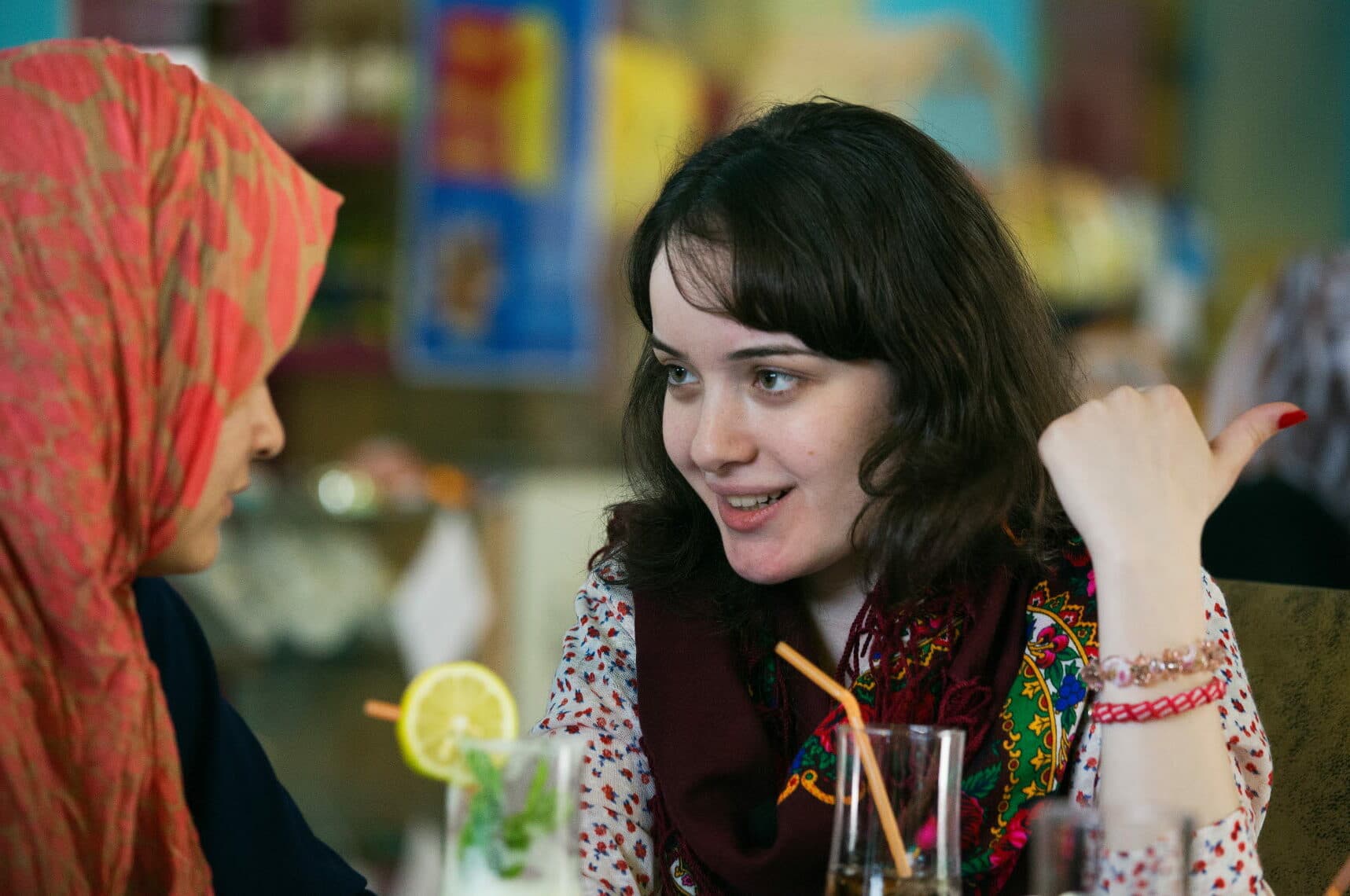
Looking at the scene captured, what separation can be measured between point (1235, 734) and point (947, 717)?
0.24 m

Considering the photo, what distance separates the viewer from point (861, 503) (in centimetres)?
138

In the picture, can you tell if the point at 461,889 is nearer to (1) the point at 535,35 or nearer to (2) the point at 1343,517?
(2) the point at 1343,517

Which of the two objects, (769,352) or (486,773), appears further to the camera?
(769,352)

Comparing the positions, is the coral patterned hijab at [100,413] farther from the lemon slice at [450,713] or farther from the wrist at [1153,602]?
the wrist at [1153,602]

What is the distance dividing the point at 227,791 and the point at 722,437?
53cm

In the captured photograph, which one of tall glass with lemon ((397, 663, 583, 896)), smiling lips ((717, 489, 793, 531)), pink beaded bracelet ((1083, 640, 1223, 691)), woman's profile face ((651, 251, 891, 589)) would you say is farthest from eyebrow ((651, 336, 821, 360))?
tall glass with lemon ((397, 663, 583, 896))

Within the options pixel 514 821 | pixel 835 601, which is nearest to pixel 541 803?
pixel 514 821

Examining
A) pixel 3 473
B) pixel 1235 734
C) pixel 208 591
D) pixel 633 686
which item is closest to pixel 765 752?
pixel 633 686

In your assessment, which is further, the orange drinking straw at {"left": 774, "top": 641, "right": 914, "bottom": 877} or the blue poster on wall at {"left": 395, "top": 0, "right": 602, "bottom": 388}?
the blue poster on wall at {"left": 395, "top": 0, "right": 602, "bottom": 388}

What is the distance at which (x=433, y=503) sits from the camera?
3.27 m

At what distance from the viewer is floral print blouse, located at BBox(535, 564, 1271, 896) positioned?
119cm

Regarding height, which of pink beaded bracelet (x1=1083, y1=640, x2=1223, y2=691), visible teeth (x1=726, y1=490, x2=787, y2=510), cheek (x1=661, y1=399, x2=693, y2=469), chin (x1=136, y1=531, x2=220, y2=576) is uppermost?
cheek (x1=661, y1=399, x2=693, y2=469)

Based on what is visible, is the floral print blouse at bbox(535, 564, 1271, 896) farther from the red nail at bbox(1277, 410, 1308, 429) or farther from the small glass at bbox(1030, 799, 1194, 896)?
the small glass at bbox(1030, 799, 1194, 896)

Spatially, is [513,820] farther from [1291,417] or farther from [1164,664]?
[1291,417]
